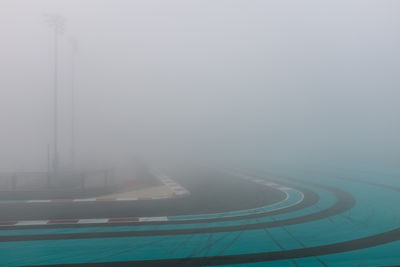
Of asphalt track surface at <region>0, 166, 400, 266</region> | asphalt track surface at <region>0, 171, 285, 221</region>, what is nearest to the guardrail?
asphalt track surface at <region>0, 171, 285, 221</region>

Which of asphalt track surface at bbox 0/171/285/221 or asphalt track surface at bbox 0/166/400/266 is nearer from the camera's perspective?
asphalt track surface at bbox 0/166/400/266

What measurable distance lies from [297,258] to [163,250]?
8.11 ft

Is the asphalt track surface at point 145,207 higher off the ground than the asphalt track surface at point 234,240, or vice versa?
the asphalt track surface at point 234,240

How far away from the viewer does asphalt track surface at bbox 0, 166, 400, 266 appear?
678cm

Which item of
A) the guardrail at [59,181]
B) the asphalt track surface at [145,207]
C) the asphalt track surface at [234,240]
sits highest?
the asphalt track surface at [234,240]

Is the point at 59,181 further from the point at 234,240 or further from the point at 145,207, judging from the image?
the point at 234,240

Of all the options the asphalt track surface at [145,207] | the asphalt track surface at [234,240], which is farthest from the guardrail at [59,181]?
the asphalt track surface at [234,240]

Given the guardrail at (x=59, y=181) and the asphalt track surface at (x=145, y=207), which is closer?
the asphalt track surface at (x=145, y=207)

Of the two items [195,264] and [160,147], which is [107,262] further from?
[160,147]

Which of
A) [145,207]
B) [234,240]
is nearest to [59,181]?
[145,207]

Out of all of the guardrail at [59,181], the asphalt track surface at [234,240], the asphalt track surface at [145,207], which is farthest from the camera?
the guardrail at [59,181]

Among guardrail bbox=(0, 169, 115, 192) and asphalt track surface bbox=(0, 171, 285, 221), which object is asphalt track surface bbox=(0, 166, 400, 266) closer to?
asphalt track surface bbox=(0, 171, 285, 221)

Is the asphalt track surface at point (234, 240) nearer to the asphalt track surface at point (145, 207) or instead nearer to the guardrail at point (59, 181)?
the asphalt track surface at point (145, 207)

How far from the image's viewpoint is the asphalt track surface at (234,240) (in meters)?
6.78
